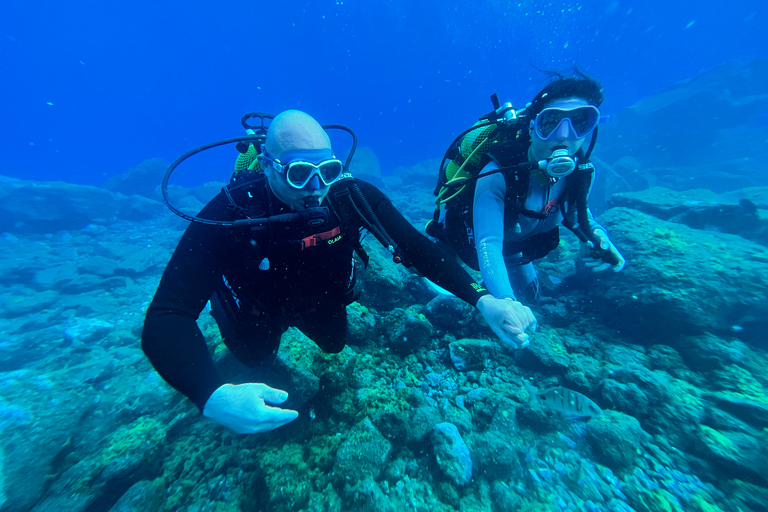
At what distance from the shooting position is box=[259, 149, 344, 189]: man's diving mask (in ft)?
6.39

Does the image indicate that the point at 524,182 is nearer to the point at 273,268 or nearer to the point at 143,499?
the point at 273,268

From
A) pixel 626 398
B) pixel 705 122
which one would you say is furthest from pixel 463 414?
pixel 705 122

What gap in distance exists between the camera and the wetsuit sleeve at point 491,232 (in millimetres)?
2264

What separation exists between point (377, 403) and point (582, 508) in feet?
6.25

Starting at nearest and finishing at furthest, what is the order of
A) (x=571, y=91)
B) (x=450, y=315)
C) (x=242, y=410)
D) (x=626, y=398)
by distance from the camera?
(x=242, y=410) → (x=571, y=91) → (x=626, y=398) → (x=450, y=315)

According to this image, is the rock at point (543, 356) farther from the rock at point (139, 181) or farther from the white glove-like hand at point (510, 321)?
the rock at point (139, 181)

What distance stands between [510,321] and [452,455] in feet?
5.06

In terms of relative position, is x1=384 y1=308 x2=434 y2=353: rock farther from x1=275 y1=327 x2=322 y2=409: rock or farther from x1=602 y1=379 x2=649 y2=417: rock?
x1=602 y1=379 x2=649 y2=417: rock

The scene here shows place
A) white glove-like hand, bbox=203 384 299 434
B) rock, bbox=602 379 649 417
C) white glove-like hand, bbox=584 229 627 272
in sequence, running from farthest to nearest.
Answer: white glove-like hand, bbox=584 229 627 272
rock, bbox=602 379 649 417
white glove-like hand, bbox=203 384 299 434

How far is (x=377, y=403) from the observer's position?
2879 millimetres

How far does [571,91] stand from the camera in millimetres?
2641

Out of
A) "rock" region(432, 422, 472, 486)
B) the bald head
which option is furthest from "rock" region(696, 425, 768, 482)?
the bald head

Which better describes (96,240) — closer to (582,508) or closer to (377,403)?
(377,403)

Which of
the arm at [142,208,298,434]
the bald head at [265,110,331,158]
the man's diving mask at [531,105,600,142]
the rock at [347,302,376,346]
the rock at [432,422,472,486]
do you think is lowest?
the rock at [432,422,472,486]
